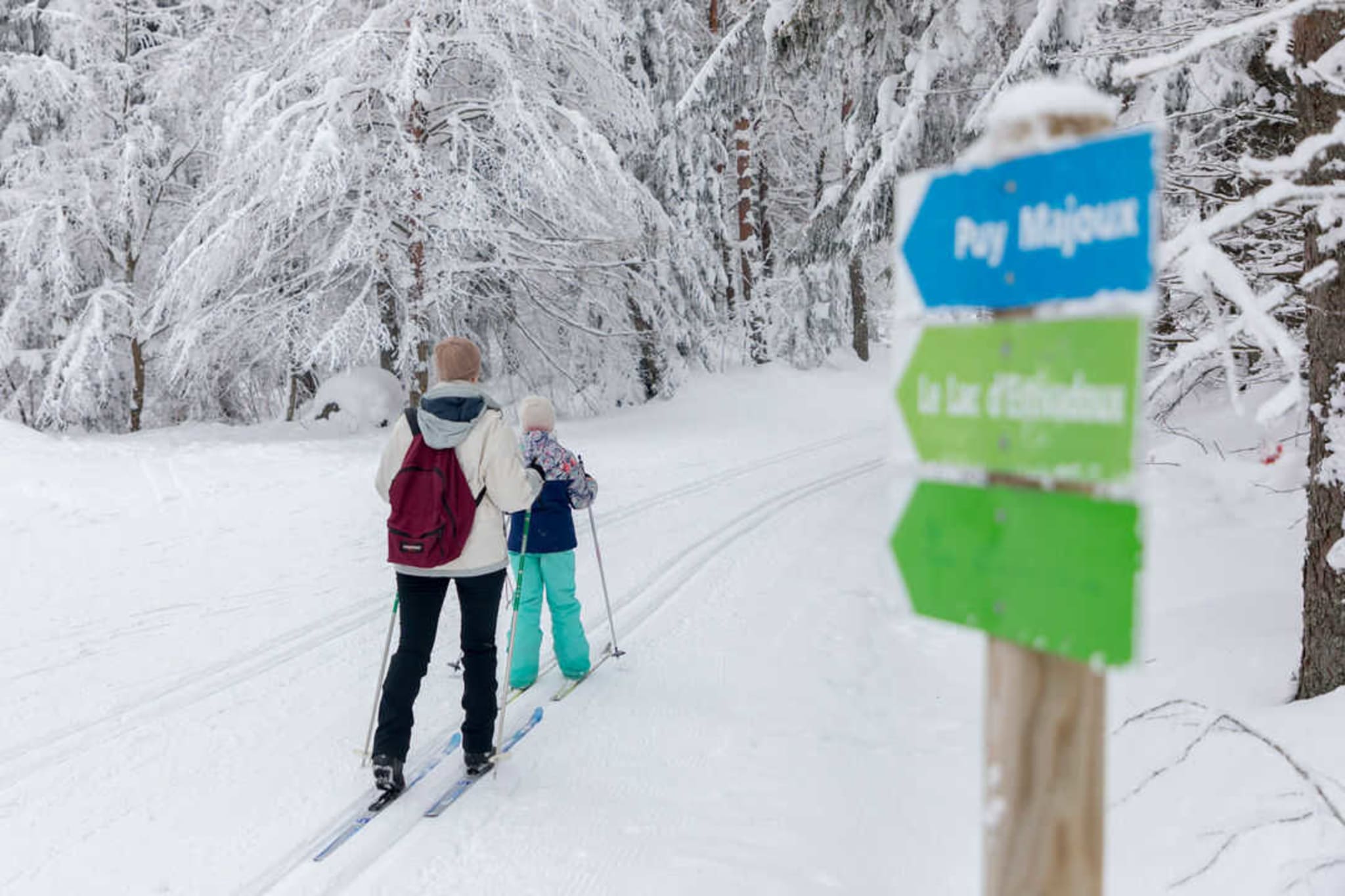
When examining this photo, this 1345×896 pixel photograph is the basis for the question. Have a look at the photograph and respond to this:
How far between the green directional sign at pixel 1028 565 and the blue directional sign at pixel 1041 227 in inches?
13.3

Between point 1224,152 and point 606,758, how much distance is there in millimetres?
5607

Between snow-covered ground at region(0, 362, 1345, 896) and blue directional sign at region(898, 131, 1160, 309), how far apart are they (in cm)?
30

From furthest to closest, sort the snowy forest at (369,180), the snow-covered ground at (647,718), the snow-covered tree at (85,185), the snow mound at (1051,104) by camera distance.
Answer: the snow-covered tree at (85,185) < the snowy forest at (369,180) < the snow-covered ground at (647,718) < the snow mound at (1051,104)

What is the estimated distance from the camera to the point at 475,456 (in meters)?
4.27

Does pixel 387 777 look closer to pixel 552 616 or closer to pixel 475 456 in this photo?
pixel 475 456

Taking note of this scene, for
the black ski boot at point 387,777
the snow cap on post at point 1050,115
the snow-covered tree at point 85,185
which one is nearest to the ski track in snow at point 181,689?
the black ski boot at point 387,777

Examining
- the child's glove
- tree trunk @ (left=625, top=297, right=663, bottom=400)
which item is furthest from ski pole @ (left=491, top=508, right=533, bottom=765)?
tree trunk @ (left=625, top=297, right=663, bottom=400)

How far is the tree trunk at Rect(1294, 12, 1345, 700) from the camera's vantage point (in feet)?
12.0

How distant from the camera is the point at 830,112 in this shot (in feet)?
79.1

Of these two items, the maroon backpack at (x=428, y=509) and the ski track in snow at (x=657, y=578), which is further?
the maroon backpack at (x=428, y=509)

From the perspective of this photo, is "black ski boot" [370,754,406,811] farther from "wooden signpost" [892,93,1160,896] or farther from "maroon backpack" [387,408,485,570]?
"wooden signpost" [892,93,1160,896]

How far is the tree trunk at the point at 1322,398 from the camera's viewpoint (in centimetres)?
367

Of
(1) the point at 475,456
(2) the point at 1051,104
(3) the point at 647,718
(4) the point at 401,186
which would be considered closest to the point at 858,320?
(4) the point at 401,186

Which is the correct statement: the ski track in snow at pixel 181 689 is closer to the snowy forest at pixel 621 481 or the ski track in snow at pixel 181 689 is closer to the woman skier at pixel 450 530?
the snowy forest at pixel 621 481
